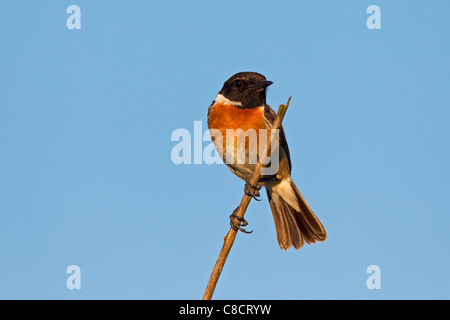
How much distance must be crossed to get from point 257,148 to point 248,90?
0.85 metres

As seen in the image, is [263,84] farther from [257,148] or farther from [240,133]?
[257,148]

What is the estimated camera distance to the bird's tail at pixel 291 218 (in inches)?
312

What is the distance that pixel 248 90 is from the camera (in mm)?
7590

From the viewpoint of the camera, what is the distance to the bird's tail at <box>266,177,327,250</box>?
7934 millimetres

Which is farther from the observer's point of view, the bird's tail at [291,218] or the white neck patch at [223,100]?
the bird's tail at [291,218]

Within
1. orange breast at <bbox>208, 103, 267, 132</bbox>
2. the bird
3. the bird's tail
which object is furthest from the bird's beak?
the bird's tail

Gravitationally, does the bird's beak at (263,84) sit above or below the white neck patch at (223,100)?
above

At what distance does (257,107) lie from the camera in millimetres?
7559

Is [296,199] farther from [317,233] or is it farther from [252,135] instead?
[252,135]

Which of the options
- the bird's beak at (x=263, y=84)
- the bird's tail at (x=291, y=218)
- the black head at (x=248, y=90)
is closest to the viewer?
the bird's beak at (x=263, y=84)

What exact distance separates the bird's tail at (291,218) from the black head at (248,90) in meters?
1.38

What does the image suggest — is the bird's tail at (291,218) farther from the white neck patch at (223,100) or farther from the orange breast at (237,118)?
the white neck patch at (223,100)

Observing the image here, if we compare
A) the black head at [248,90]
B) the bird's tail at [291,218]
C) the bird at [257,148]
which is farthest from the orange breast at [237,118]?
the bird's tail at [291,218]

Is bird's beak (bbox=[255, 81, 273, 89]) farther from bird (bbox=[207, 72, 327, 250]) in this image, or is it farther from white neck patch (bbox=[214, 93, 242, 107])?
white neck patch (bbox=[214, 93, 242, 107])
